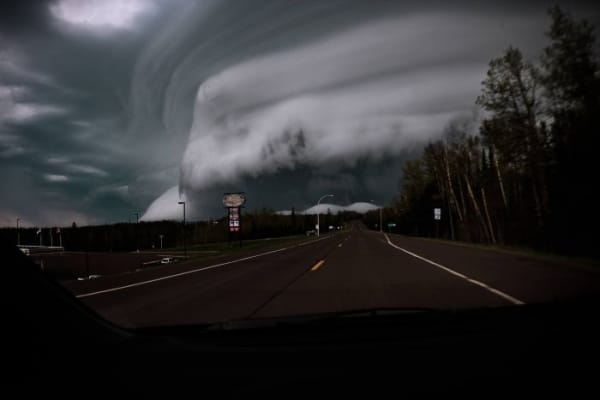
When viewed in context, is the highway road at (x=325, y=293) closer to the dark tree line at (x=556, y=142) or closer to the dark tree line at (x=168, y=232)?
the dark tree line at (x=556, y=142)

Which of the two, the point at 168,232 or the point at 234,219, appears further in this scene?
the point at 168,232

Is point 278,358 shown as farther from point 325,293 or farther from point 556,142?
point 556,142

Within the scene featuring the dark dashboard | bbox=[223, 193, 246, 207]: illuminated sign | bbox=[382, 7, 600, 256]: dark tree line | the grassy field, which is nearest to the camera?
the dark dashboard

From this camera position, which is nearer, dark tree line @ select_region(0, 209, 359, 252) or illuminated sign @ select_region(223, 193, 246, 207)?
illuminated sign @ select_region(223, 193, 246, 207)

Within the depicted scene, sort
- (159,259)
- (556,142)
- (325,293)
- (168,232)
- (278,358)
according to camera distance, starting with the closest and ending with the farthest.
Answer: (278,358) < (325,293) < (556,142) < (159,259) < (168,232)

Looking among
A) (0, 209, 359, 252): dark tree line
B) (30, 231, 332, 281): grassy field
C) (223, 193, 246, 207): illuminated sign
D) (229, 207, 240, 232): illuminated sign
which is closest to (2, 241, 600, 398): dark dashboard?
(30, 231, 332, 281): grassy field

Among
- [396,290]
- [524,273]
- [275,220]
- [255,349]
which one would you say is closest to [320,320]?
[255,349]

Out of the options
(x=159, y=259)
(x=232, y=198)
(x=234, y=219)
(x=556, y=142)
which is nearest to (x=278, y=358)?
(x=556, y=142)

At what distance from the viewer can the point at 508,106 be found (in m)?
24.2

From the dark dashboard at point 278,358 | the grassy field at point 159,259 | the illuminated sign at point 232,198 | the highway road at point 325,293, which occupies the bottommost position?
the grassy field at point 159,259

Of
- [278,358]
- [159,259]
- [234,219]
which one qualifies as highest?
[234,219]

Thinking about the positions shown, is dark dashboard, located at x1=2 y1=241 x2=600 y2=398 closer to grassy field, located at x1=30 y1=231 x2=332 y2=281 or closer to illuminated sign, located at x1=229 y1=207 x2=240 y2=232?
grassy field, located at x1=30 y1=231 x2=332 y2=281

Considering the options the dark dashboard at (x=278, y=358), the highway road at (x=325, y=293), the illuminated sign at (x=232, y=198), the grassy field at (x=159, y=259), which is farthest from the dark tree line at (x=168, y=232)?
the dark dashboard at (x=278, y=358)

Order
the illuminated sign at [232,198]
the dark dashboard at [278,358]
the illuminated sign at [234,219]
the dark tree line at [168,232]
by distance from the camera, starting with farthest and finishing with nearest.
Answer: the dark tree line at [168,232] → the illuminated sign at [232,198] → the illuminated sign at [234,219] → the dark dashboard at [278,358]
